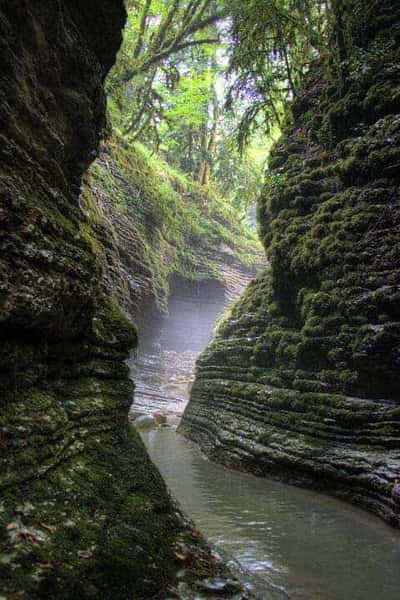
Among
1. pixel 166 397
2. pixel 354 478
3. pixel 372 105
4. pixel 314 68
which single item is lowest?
pixel 166 397

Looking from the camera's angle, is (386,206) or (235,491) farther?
(386,206)

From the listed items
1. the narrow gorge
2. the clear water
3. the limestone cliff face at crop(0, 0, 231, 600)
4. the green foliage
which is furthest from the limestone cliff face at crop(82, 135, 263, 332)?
the clear water

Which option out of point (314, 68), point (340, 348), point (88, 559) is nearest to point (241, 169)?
point (314, 68)

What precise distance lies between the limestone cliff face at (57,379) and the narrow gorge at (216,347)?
2cm

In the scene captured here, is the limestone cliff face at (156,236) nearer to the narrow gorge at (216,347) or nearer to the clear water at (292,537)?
the narrow gorge at (216,347)

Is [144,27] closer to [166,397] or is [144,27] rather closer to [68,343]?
[166,397]

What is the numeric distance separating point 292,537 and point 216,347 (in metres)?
5.75

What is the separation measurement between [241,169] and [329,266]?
18.6 meters

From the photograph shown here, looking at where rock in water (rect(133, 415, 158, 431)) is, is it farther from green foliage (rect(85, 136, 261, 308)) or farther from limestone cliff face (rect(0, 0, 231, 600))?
limestone cliff face (rect(0, 0, 231, 600))

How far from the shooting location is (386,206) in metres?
6.32

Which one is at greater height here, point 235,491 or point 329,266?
point 329,266

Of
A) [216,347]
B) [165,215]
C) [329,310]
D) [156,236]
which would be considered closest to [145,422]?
[216,347]

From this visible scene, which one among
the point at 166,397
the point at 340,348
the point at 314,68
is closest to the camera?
the point at 340,348

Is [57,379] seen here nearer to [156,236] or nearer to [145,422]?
[145,422]
